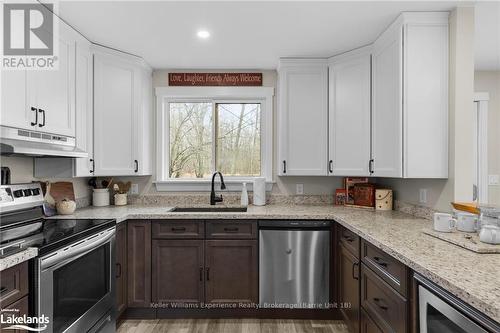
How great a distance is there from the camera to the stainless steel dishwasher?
2561 mm

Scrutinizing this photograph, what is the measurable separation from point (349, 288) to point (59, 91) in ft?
8.78

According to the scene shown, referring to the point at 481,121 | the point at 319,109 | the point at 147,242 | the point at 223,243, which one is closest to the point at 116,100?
the point at 147,242

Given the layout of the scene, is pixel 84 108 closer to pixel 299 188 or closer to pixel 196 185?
pixel 196 185

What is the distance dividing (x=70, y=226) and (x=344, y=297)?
2.12m

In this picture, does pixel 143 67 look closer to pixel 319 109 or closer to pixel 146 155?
pixel 146 155

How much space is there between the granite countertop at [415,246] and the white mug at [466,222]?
0.23 metres

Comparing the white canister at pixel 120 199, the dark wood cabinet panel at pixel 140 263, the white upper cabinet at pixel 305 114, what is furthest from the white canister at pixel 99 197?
the white upper cabinet at pixel 305 114

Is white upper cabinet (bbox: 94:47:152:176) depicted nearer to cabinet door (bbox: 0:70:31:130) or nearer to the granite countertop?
the granite countertop

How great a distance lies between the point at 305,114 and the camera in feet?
9.89

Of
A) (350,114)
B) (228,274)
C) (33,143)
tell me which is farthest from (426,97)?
(33,143)

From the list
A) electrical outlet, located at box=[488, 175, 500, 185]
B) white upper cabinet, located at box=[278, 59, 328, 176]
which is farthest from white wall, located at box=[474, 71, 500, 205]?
white upper cabinet, located at box=[278, 59, 328, 176]

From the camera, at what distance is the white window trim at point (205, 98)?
3309 mm

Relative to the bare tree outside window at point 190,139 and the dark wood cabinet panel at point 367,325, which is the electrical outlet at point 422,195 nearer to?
the dark wood cabinet panel at point 367,325

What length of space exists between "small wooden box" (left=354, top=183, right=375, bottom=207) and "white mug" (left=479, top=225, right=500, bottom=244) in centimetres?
133
